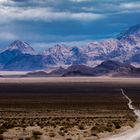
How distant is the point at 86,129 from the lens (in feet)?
147

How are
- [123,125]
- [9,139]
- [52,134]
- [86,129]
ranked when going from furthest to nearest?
[123,125], [86,129], [52,134], [9,139]

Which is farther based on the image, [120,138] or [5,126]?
[5,126]

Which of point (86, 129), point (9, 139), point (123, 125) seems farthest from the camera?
point (123, 125)

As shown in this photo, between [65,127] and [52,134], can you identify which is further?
[65,127]

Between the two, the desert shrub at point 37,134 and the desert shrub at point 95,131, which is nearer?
the desert shrub at point 37,134

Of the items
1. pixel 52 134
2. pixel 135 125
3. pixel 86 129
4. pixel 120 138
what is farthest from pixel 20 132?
pixel 135 125

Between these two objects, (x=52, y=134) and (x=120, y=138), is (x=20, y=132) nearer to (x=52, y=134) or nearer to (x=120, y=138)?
(x=52, y=134)

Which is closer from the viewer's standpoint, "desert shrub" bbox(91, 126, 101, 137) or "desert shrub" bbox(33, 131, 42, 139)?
"desert shrub" bbox(33, 131, 42, 139)

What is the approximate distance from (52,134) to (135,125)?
12.1 m

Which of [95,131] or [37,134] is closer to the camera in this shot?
[37,134]

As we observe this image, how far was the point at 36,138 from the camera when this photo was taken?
1485 inches

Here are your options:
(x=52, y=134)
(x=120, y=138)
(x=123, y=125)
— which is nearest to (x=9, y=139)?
(x=52, y=134)

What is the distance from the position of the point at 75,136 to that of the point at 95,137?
1.63 metres

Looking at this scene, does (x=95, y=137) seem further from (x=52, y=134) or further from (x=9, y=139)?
(x=9, y=139)
